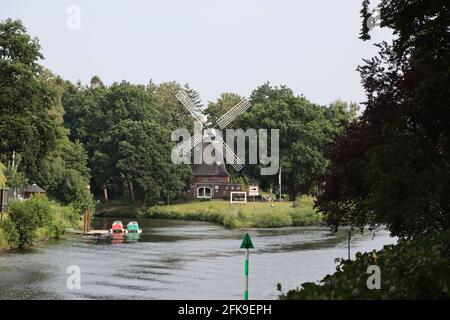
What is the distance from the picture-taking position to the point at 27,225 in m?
37.2

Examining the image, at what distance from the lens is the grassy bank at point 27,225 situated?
35781 mm

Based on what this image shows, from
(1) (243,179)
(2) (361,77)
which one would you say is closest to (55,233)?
(2) (361,77)

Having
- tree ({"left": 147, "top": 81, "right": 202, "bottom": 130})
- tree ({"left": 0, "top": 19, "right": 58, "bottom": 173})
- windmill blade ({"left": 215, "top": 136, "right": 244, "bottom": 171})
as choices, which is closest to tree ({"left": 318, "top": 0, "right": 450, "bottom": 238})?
tree ({"left": 0, "top": 19, "right": 58, "bottom": 173})

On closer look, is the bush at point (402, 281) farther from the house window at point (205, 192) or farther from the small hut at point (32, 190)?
the house window at point (205, 192)

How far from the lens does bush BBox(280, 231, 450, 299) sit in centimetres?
991

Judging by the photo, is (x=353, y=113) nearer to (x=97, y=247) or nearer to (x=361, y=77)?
(x=97, y=247)

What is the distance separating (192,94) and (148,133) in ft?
167

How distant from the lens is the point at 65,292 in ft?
72.9

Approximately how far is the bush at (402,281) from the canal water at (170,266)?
9706 mm

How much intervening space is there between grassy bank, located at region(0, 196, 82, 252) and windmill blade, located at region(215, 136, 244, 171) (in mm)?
44695

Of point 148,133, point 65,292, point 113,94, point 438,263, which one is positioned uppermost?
point 113,94

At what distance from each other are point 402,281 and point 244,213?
54853 mm

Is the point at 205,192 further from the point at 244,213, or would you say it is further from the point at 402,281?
the point at 402,281

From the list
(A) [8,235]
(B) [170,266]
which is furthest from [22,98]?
(B) [170,266]
